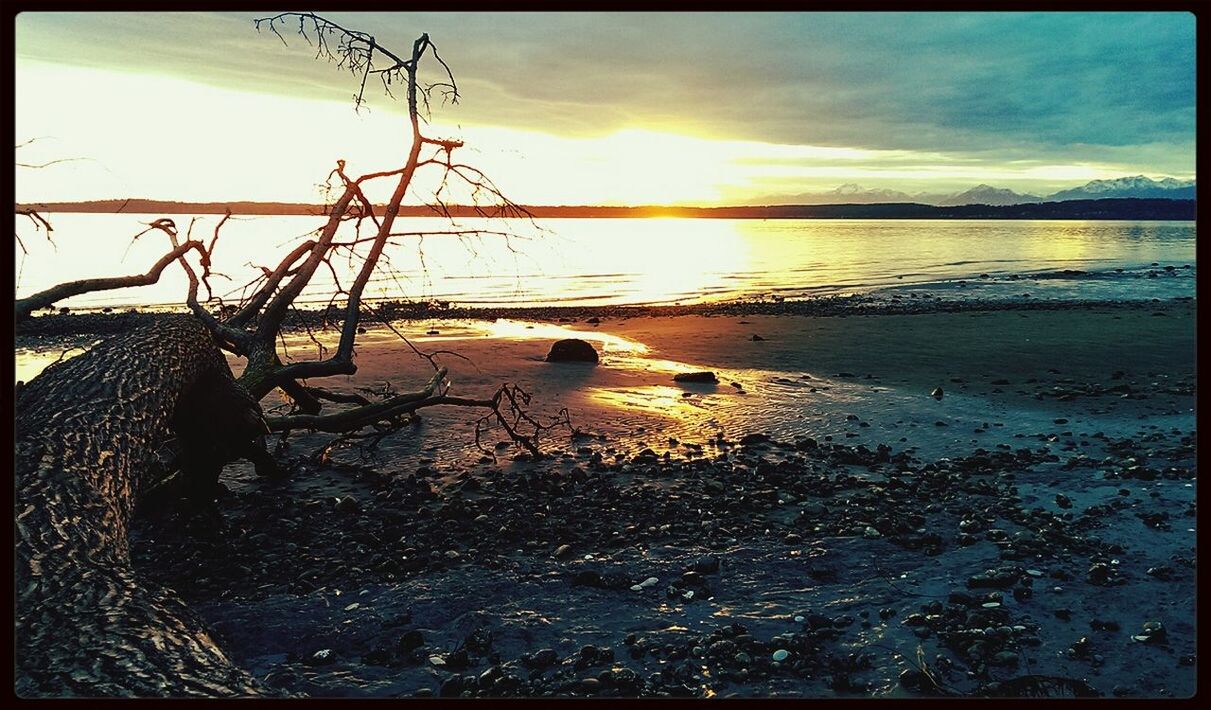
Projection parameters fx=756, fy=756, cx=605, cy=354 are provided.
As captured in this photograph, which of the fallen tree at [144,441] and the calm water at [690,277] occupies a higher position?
the calm water at [690,277]

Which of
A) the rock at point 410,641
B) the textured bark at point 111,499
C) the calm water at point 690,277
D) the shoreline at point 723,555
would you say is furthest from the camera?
the calm water at point 690,277

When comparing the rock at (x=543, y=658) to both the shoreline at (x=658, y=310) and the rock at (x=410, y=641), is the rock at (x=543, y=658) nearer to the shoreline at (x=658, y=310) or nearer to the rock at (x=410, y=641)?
the rock at (x=410, y=641)

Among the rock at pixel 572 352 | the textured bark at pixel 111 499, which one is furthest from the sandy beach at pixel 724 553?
the rock at pixel 572 352

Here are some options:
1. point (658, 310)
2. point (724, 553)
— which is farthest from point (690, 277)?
point (724, 553)

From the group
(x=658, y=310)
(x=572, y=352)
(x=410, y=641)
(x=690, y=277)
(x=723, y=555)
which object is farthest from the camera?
(x=690, y=277)

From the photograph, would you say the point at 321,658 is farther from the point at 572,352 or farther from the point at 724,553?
the point at 572,352

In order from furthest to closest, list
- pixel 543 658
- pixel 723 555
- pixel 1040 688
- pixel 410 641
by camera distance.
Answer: pixel 723 555 < pixel 410 641 < pixel 543 658 < pixel 1040 688

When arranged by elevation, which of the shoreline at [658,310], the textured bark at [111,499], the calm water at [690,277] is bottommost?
the textured bark at [111,499]

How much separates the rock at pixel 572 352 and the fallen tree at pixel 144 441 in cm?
667

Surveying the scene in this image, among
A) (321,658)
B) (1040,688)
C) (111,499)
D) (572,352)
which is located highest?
(572,352)

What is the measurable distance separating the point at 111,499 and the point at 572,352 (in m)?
12.1

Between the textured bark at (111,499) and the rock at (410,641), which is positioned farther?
the rock at (410,641)

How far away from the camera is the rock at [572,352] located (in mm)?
16984

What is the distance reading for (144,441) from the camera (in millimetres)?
6105
